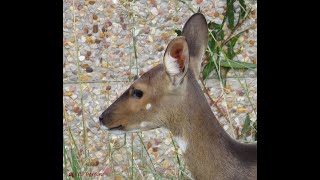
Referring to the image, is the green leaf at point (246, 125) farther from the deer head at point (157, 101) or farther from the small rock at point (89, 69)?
the small rock at point (89, 69)

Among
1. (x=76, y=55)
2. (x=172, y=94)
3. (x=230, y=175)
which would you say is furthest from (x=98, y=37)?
(x=230, y=175)

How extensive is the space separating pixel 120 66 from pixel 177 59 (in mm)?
611

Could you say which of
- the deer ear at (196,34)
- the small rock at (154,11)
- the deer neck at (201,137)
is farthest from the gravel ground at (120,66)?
the deer neck at (201,137)

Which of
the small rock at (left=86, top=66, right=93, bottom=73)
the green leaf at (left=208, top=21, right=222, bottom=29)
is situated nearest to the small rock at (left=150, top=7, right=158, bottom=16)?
the green leaf at (left=208, top=21, right=222, bottom=29)

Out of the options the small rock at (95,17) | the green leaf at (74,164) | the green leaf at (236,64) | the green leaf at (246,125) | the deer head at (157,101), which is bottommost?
the green leaf at (74,164)

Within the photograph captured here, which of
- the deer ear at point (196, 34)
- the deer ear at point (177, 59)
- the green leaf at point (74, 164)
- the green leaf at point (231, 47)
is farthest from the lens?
the green leaf at point (231, 47)

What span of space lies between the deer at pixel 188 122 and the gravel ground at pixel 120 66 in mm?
420

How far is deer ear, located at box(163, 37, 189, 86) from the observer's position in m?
2.16

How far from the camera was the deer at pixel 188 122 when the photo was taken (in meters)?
2.27

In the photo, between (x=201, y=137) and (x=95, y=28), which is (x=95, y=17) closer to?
(x=95, y=28)

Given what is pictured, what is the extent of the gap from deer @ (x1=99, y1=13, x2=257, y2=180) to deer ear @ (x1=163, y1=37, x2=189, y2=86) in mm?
12

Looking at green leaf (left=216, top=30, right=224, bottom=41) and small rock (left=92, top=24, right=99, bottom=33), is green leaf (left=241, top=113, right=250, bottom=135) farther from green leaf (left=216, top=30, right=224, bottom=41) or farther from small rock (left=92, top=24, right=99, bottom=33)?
small rock (left=92, top=24, right=99, bottom=33)

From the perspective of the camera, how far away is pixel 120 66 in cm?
278

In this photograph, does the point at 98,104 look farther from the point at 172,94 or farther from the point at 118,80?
the point at 172,94
